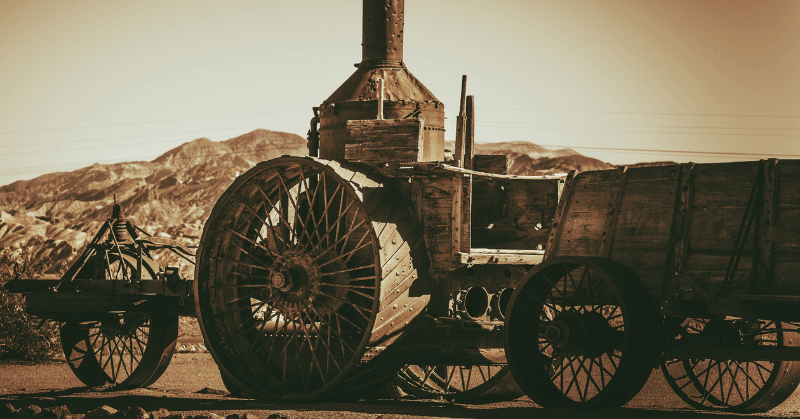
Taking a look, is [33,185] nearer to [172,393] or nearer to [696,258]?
[172,393]

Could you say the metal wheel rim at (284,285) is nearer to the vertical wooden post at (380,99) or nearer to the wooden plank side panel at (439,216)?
the wooden plank side panel at (439,216)

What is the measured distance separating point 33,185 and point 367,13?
2829 inches

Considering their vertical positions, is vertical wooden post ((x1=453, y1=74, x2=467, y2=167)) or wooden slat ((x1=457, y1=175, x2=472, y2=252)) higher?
vertical wooden post ((x1=453, y1=74, x2=467, y2=167))

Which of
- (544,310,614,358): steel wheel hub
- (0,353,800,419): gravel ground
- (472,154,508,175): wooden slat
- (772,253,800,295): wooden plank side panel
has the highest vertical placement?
(472,154,508,175): wooden slat

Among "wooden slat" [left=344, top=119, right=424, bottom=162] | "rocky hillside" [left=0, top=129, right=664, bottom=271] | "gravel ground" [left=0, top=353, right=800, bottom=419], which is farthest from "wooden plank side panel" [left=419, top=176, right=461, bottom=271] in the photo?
"rocky hillside" [left=0, top=129, right=664, bottom=271]

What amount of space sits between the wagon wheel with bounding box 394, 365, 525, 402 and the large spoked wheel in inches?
119

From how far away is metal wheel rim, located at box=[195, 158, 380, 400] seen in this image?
29.6ft

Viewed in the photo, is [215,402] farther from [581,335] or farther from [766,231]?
[766,231]

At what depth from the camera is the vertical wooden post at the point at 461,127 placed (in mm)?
9375

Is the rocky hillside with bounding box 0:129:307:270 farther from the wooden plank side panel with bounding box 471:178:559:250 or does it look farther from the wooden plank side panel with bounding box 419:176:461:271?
the wooden plank side panel with bounding box 419:176:461:271

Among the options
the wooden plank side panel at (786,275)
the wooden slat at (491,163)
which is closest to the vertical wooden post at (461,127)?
the wooden slat at (491,163)

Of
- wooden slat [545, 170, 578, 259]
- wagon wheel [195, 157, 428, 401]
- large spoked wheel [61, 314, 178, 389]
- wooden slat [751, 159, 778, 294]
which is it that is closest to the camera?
wooden slat [751, 159, 778, 294]

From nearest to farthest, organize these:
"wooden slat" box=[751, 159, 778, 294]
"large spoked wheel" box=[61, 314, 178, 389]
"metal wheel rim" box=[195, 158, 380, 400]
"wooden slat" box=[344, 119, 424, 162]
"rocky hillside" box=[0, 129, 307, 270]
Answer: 1. "wooden slat" box=[751, 159, 778, 294]
2. "wooden slat" box=[344, 119, 424, 162]
3. "metal wheel rim" box=[195, 158, 380, 400]
4. "large spoked wheel" box=[61, 314, 178, 389]
5. "rocky hillside" box=[0, 129, 307, 270]

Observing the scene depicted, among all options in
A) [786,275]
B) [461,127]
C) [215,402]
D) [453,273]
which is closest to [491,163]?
[461,127]
